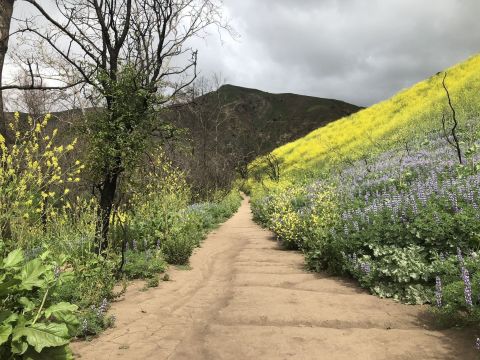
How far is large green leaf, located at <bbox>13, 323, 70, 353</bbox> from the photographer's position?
2891 mm

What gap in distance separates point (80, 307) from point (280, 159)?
28293 mm

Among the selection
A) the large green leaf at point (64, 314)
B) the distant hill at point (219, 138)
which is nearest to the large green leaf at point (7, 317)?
the large green leaf at point (64, 314)

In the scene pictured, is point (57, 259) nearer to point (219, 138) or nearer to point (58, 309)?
point (58, 309)

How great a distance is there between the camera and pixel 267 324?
14.3 ft

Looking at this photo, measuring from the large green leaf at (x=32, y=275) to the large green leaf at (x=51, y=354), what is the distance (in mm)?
489

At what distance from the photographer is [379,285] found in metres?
5.36

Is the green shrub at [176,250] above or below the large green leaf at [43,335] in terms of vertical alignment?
below

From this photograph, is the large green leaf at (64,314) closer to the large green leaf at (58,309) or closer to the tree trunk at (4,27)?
the large green leaf at (58,309)

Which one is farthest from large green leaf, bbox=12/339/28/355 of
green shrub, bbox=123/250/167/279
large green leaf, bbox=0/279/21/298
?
green shrub, bbox=123/250/167/279

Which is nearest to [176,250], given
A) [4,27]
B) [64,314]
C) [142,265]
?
[142,265]

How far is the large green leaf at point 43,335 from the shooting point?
289 centimetres

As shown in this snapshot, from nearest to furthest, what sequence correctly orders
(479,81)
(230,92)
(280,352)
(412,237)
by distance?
(280,352) → (412,237) → (479,81) → (230,92)

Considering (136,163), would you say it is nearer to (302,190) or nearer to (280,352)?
(280,352)

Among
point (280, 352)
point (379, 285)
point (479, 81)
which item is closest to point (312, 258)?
point (379, 285)
